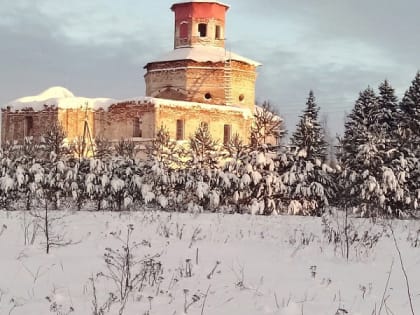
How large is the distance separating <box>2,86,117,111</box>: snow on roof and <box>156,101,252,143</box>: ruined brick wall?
3.49m

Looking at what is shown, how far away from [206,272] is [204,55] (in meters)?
30.6

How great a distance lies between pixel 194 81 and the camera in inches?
1384

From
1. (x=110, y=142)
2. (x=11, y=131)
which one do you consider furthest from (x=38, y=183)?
(x=11, y=131)

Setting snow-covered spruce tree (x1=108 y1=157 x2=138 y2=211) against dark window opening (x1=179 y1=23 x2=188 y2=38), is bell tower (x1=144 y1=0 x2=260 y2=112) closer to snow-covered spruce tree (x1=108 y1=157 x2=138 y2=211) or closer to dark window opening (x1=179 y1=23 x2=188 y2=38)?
dark window opening (x1=179 y1=23 x2=188 y2=38)

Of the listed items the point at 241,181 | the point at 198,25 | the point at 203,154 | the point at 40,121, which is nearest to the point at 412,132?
the point at 203,154

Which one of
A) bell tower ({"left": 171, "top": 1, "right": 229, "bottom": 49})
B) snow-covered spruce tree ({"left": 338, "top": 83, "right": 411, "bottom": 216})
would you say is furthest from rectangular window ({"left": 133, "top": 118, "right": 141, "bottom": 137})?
snow-covered spruce tree ({"left": 338, "top": 83, "right": 411, "bottom": 216})

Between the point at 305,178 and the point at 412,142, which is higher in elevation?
the point at 412,142

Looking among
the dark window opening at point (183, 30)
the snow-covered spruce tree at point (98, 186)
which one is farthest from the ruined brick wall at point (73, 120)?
the snow-covered spruce tree at point (98, 186)

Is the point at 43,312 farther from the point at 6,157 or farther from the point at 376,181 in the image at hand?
the point at 376,181

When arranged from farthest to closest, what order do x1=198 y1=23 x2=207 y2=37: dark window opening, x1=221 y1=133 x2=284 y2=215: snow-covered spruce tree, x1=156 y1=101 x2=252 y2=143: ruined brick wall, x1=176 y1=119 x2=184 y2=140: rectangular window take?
x1=198 y1=23 x2=207 y2=37: dark window opening → x1=176 y1=119 x2=184 y2=140: rectangular window → x1=156 y1=101 x2=252 y2=143: ruined brick wall → x1=221 y1=133 x2=284 y2=215: snow-covered spruce tree

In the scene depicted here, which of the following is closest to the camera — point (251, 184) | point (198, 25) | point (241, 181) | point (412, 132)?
point (241, 181)

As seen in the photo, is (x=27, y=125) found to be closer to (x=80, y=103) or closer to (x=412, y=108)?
(x=80, y=103)

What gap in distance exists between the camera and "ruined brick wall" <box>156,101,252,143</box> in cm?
3139

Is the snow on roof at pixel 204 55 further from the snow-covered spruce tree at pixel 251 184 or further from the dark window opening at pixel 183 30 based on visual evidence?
the snow-covered spruce tree at pixel 251 184
